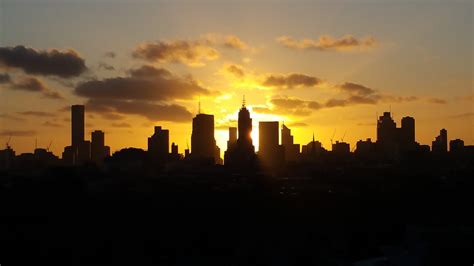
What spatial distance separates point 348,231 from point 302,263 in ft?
44.0

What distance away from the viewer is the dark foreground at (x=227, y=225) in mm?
46875

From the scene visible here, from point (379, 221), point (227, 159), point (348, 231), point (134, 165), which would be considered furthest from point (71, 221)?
point (227, 159)

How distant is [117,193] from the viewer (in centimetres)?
7194

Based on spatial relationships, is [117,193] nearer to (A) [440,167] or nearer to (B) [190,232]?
(B) [190,232]

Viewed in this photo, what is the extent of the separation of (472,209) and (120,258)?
41789 mm

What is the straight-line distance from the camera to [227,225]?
5884 cm

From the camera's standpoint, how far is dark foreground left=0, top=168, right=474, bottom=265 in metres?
46.9

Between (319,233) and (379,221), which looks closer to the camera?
(319,233)

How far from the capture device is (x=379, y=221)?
63.6 metres

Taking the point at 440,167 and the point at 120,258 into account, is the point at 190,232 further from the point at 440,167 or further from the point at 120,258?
the point at 440,167

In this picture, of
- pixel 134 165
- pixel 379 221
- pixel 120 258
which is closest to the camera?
pixel 120 258

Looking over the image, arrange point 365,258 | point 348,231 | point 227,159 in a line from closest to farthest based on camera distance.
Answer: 1. point 365,258
2. point 348,231
3. point 227,159

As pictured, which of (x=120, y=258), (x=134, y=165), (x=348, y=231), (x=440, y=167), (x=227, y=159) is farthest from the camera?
(x=227, y=159)

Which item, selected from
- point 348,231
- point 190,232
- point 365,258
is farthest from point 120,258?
point 348,231
